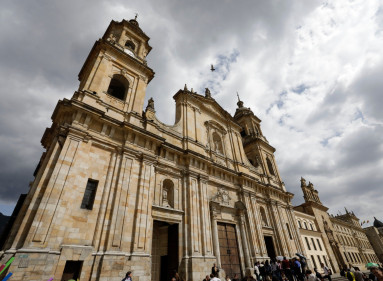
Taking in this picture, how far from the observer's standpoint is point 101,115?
1191 cm

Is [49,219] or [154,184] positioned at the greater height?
[154,184]

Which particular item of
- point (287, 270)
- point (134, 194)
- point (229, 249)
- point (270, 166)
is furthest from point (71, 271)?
point (270, 166)

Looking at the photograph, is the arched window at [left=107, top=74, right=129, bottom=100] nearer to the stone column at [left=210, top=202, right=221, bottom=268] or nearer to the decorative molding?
the decorative molding

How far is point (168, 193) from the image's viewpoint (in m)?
14.2

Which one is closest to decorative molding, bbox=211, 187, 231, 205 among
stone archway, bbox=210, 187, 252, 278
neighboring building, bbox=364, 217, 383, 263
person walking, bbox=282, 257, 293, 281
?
stone archway, bbox=210, 187, 252, 278

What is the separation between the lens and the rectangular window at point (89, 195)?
400 inches

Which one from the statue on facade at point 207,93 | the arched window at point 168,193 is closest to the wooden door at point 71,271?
the arched window at point 168,193

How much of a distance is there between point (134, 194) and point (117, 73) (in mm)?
9328

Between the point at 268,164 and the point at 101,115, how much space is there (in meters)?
22.3

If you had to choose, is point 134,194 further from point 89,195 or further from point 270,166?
point 270,166

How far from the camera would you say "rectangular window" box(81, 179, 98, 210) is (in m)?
10.2

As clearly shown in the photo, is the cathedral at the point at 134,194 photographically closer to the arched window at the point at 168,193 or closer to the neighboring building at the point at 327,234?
the arched window at the point at 168,193

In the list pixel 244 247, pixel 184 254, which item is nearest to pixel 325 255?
pixel 244 247

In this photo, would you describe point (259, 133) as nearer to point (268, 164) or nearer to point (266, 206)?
point (268, 164)
